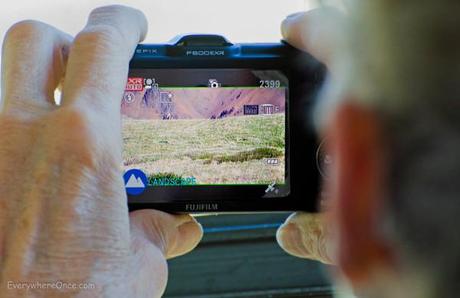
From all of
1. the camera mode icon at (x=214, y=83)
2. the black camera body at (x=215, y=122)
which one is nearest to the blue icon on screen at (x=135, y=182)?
the black camera body at (x=215, y=122)

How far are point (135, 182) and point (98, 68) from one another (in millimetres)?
152

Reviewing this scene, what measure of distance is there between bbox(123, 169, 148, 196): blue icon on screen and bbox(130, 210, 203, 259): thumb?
2cm

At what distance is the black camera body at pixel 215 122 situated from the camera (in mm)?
735

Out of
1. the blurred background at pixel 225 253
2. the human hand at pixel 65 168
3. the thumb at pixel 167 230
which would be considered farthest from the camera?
the blurred background at pixel 225 253

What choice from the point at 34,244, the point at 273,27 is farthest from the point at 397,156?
the point at 273,27

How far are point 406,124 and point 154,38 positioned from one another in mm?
809

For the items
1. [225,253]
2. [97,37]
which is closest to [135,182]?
[97,37]

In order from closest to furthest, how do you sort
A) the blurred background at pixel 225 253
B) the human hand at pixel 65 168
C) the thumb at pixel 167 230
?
the human hand at pixel 65 168 → the thumb at pixel 167 230 → the blurred background at pixel 225 253

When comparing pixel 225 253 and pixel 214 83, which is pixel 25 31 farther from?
pixel 225 253

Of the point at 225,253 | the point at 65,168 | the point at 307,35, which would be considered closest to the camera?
the point at 65,168

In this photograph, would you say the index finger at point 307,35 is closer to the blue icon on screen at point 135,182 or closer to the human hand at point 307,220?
the human hand at point 307,220

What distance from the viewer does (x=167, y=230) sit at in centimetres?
74

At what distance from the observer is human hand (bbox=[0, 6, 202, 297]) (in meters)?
0.59

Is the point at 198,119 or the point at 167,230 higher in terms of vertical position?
the point at 198,119
